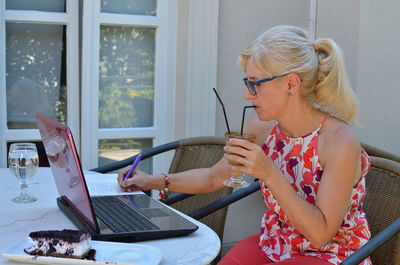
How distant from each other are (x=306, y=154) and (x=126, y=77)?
139cm

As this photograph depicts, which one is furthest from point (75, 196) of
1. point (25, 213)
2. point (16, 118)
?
point (16, 118)

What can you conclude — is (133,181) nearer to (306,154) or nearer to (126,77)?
(306,154)

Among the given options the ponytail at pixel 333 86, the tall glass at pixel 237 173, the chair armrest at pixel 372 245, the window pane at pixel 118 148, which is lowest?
the chair armrest at pixel 372 245

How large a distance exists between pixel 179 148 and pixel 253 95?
2.76 feet

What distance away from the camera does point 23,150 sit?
1.75 meters

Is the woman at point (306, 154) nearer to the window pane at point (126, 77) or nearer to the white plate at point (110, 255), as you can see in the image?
the white plate at point (110, 255)

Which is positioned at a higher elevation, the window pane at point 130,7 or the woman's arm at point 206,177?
the window pane at point 130,7

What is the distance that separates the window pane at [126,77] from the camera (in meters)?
2.92

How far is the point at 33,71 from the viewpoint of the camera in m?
2.83

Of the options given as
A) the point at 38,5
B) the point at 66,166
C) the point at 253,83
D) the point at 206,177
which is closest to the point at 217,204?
the point at 206,177

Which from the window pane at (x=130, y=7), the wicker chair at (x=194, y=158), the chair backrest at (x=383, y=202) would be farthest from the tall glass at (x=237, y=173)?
the window pane at (x=130, y=7)

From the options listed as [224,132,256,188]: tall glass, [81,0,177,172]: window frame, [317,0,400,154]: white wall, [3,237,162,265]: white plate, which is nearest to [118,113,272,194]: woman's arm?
[224,132,256,188]: tall glass

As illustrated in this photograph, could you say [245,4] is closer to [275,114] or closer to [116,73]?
[116,73]

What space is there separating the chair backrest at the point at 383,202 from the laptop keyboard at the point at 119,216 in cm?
85
